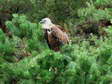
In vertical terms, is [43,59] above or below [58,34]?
above

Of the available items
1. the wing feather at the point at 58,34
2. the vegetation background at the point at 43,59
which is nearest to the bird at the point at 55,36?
the wing feather at the point at 58,34

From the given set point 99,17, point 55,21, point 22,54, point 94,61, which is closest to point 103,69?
point 94,61

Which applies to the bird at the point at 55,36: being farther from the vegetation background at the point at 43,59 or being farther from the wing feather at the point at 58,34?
the vegetation background at the point at 43,59

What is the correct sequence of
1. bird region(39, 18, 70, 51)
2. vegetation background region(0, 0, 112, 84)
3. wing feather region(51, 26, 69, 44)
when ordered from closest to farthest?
vegetation background region(0, 0, 112, 84)
bird region(39, 18, 70, 51)
wing feather region(51, 26, 69, 44)

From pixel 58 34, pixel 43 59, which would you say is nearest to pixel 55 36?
pixel 58 34

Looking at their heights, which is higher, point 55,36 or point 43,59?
point 43,59

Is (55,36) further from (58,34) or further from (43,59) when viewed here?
(43,59)

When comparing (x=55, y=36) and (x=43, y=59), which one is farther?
(x=55, y=36)

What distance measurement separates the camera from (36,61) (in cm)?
372

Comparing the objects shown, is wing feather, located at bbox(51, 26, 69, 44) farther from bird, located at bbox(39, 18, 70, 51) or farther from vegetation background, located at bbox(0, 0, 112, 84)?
vegetation background, located at bbox(0, 0, 112, 84)

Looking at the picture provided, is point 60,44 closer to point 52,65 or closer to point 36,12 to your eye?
point 52,65

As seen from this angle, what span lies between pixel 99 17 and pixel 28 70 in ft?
7.70

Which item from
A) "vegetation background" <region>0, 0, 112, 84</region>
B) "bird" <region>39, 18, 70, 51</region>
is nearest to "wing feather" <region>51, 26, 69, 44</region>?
"bird" <region>39, 18, 70, 51</region>

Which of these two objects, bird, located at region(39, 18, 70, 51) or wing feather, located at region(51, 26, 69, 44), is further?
wing feather, located at region(51, 26, 69, 44)
